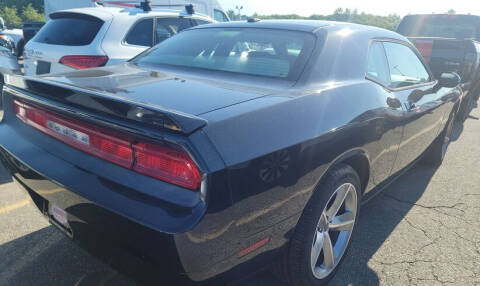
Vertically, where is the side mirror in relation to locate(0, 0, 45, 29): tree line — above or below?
below

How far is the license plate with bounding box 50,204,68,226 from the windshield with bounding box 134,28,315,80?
47.3 inches

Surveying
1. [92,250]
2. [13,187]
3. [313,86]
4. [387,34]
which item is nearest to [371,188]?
[313,86]

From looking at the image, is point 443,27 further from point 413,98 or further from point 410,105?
point 410,105

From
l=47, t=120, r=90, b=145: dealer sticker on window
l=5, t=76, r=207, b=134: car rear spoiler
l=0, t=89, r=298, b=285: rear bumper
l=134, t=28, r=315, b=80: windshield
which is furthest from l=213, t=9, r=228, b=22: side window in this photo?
l=0, t=89, r=298, b=285: rear bumper

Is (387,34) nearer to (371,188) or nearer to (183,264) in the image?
(371,188)

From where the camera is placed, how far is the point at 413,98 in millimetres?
2883

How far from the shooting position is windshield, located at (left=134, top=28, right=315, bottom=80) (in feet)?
7.36

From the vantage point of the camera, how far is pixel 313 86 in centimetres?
203

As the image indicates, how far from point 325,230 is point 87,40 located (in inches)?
143

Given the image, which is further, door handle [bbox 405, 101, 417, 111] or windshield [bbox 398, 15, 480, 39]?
windshield [bbox 398, 15, 480, 39]

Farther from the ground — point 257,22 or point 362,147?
point 257,22

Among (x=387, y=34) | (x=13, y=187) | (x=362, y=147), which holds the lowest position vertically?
(x=13, y=187)

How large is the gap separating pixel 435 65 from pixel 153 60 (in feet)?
17.7

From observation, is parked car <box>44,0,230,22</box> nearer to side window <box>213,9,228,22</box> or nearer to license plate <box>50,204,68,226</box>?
side window <box>213,9,228,22</box>
